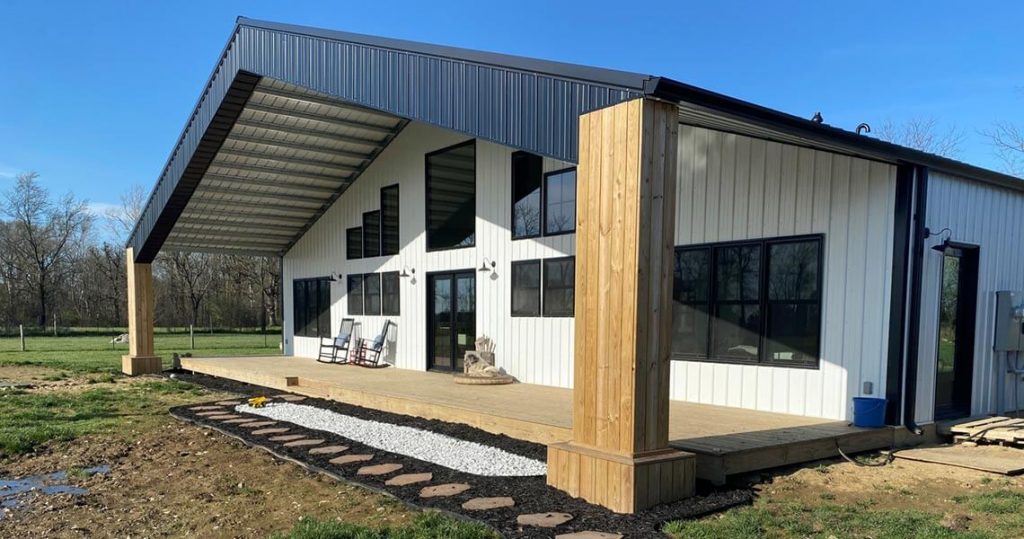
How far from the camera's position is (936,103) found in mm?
19906

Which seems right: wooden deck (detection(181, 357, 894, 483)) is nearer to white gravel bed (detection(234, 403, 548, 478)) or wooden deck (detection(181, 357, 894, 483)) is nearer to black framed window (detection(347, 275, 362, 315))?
white gravel bed (detection(234, 403, 548, 478))

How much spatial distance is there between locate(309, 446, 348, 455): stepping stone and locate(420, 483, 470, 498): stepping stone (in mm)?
1521

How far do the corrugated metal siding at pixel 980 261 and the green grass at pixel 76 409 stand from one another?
816cm

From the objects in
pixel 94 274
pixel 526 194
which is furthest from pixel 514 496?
pixel 94 274

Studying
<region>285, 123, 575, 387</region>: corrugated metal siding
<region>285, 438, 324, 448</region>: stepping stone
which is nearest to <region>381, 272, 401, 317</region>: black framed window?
<region>285, 123, 575, 387</region>: corrugated metal siding

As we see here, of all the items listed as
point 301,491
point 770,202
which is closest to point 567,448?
point 301,491

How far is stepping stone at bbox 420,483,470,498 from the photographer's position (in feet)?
13.3

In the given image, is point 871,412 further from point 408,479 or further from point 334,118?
point 334,118

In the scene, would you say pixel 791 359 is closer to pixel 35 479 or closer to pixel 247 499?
pixel 247 499

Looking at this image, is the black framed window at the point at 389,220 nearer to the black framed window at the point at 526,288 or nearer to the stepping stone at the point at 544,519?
the black framed window at the point at 526,288

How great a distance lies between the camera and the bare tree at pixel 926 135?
66.5ft

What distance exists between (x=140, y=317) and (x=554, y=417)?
396 inches

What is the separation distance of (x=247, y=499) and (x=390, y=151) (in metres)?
8.28

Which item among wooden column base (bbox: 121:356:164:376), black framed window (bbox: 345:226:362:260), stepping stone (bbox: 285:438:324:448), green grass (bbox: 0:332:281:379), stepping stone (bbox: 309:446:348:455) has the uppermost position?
black framed window (bbox: 345:226:362:260)
